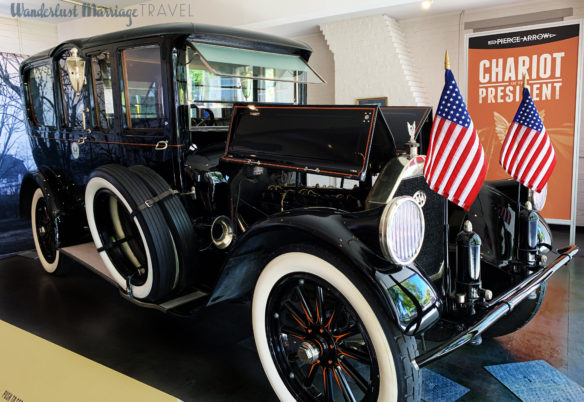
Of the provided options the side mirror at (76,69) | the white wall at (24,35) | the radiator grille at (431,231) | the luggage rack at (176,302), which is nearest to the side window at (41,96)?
the side mirror at (76,69)

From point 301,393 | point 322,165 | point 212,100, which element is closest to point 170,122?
point 212,100

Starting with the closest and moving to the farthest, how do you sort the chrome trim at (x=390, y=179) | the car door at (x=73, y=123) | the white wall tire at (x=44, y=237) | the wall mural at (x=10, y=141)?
the chrome trim at (x=390, y=179) < the car door at (x=73, y=123) < the white wall tire at (x=44, y=237) < the wall mural at (x=10, y=141)

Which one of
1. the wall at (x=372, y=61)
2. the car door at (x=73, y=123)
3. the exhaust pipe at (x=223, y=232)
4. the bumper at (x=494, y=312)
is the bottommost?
the bumper at (x=494, y=312)

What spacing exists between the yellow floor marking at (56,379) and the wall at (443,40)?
584 centimetres

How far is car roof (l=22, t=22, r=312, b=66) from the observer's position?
240cm

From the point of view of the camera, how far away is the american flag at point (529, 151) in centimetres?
239

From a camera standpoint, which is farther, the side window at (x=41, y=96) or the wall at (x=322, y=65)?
the wall at (x=322, y=65)

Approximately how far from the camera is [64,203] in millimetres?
3424

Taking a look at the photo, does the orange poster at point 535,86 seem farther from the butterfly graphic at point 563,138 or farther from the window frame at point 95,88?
the window frame at point 95,88

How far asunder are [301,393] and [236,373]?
54 cm

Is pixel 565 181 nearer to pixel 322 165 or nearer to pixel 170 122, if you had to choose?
pixel 322 165

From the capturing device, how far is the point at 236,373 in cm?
236

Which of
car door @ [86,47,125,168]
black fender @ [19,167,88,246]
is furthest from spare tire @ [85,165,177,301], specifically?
black fender @ [19,167,88,246]

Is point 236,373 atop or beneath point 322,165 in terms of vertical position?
beneath
